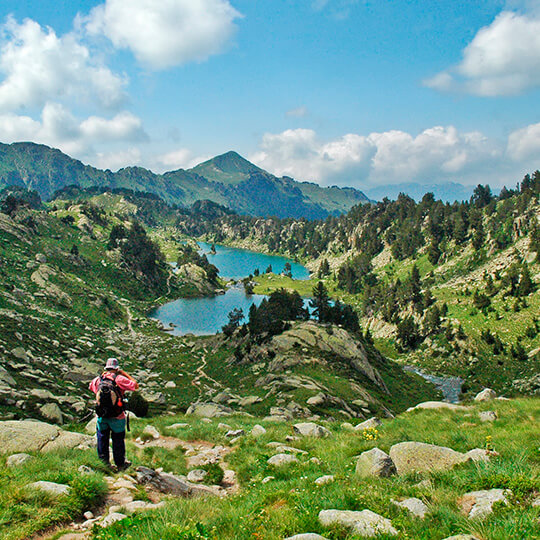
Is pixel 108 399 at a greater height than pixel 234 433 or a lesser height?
greater

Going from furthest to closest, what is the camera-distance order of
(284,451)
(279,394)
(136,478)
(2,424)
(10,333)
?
(10,333), (279,394), (284,451), (2,424), (136,478)

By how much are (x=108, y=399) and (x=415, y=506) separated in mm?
9213

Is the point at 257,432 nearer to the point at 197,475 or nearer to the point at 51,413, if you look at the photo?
the point at 197,475

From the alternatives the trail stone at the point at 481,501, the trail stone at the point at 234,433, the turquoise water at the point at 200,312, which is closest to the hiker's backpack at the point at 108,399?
the trail stone at the point at 234,433

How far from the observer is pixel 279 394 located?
115 ft

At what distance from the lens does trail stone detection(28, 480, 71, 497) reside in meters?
7.96

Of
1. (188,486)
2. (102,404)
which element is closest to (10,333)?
(102,404)

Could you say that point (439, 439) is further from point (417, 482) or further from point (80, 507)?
point (80, 507)

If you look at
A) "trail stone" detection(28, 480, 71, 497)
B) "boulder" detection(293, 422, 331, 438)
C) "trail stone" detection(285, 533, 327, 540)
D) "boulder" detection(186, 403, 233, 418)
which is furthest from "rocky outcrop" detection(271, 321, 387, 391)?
"trail stone" detection(285, 533, 327, 540)

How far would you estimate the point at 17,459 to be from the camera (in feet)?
33.2

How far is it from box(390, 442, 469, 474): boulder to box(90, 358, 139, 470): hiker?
8.08m

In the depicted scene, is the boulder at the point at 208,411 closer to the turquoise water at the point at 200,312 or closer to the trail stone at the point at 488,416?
the trail stone at the point at 488,416

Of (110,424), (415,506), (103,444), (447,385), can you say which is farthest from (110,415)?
(447,385)

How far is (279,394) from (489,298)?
8784 centimetres
